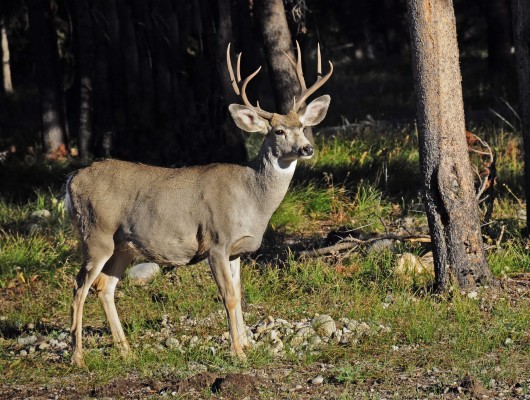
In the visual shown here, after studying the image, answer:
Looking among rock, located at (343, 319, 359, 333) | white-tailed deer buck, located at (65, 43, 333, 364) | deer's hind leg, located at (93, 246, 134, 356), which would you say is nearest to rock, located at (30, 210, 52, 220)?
deer's hind leg, located at (93, 246, 134, 356)

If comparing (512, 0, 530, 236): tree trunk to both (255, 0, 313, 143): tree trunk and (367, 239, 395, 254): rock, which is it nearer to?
(367, 239, 395, 254): rock

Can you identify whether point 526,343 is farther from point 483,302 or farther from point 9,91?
point 9,91

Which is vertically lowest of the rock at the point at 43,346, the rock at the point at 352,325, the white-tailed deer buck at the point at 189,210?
the rock at the point at 352,325

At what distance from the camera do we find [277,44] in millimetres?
12883

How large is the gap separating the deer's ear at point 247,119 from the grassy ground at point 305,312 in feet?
5.08

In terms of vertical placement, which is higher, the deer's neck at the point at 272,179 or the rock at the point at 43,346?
the deer's neck at the point at 272,179

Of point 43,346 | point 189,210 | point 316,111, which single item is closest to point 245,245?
point 189,210

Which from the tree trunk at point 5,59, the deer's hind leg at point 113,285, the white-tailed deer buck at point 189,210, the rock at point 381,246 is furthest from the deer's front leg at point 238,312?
the tree trunk at point 5,59

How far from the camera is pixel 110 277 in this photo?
7.84m

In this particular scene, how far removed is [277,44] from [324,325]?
5886 mm

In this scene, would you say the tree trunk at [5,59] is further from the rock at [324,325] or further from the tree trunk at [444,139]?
the rock at [324,325]

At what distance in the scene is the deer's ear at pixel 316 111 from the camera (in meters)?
7.95

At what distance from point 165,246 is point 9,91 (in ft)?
71.8

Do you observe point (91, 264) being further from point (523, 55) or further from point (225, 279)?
point (523, 55)
